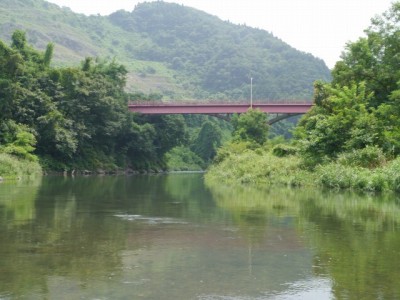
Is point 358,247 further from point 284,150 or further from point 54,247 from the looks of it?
point 284,150

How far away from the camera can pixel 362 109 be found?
34969 mm

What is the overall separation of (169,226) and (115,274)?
569 cm

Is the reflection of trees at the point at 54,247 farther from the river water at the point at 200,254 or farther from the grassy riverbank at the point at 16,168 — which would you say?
the grassy riverbank at the point at 16,168

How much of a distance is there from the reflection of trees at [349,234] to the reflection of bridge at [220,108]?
49.9m

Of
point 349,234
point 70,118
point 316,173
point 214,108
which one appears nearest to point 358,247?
point 349,234

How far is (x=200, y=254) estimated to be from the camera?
1041cm

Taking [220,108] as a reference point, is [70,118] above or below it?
below

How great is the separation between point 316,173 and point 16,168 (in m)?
25.4

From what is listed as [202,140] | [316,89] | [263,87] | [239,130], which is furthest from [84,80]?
[263,87]

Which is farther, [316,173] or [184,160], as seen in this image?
[184,160]

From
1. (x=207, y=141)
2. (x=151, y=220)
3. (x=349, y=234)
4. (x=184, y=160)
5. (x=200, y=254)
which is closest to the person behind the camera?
(x=200, y=254)

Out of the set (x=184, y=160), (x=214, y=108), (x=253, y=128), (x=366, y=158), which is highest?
(x=214, y=108)

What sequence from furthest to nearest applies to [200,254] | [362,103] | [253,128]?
[253,128] → [362,103] → [200,254]

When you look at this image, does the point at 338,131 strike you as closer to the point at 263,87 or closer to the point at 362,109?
the point at 362,109
